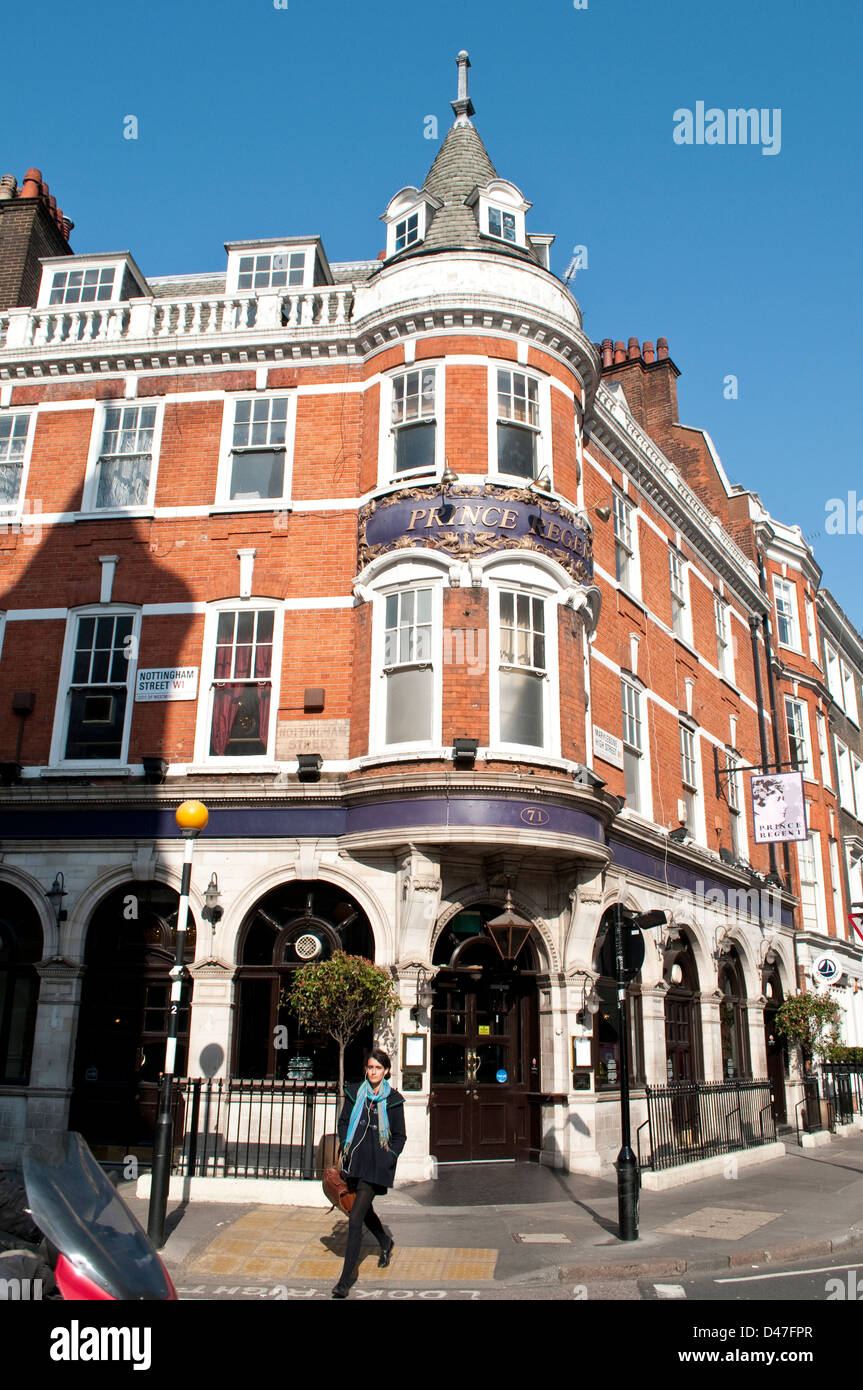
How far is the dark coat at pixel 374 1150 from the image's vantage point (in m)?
8.35

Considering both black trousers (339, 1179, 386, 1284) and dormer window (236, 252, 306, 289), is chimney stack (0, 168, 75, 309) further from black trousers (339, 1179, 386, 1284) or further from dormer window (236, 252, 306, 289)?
black trousers (339, 1179, 386, 1284)

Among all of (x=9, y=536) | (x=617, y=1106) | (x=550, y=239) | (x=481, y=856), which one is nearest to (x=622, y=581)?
(x=550, y=239)

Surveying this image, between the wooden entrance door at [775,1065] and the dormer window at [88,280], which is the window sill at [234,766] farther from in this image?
the wooden entrance door at [775,1065]

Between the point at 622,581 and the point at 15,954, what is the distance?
524 inches

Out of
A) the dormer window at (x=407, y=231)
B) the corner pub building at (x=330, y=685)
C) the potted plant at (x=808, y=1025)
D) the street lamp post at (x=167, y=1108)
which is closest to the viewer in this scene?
the street lamp post at (x=167, y=1108)

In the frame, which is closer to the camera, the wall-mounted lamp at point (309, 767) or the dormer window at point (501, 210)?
the wall-mounted lamp at point (309, 767)

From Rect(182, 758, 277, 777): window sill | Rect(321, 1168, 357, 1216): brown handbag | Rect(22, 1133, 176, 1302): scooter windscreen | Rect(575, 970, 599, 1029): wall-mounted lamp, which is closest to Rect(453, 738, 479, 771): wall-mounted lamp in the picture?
Rect(182, 758, 277, 777): window sill

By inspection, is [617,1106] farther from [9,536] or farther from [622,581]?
[9,536]

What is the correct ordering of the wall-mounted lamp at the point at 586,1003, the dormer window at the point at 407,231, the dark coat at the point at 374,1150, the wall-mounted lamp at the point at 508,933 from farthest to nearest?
1. the dormer window at the point at 407,231
2. the wall-mounted lamp at the point at 586,1003
3. the wall-mounted lamp at the point at 508,933
4. the dark coat at the point at 374,1150

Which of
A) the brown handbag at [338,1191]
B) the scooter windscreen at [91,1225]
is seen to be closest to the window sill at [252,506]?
the brown handbag at [338,1191]

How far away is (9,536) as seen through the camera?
17781 mm

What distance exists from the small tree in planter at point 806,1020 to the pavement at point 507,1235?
8.71 m

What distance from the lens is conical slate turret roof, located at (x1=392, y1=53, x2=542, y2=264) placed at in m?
17.2

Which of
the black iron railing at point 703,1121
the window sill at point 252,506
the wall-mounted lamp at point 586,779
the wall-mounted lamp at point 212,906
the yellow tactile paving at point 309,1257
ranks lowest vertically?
the yellow tactile paving at point 309,1257
